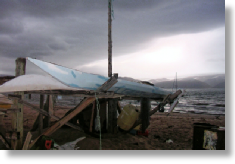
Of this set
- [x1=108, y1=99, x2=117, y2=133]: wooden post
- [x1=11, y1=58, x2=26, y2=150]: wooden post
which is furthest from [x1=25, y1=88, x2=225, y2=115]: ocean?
[x1=11, y1=58, x2=26, y2=150]: wooden post

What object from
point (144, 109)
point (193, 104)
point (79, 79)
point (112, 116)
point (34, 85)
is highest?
point (79, 79)

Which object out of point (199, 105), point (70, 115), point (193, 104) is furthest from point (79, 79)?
point (193, 104)

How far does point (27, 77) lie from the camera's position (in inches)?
184

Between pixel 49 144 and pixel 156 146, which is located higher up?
pixel 49 144

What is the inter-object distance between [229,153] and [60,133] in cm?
610

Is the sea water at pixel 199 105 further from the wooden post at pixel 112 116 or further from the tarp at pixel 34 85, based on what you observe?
the tarp at pixel 34 85

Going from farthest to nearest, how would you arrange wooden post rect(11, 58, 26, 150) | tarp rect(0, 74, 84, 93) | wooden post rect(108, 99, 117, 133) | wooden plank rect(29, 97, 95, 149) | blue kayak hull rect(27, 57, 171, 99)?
wooden post rect(108, 99, 117, 133) < wooden post rect(11, 58, 26, 150) < wooden plank rect(29, 97, 95, 149) < blue kayak hull rect(27, 57, 171, 99) < tarp rect(0, 74, 84, 93)

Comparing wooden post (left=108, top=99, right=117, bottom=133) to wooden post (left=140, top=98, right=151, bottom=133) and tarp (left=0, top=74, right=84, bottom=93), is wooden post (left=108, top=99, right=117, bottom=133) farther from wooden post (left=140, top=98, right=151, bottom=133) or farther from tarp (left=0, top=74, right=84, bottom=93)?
tarp (left=0, top=74, right=84, bottom=93)

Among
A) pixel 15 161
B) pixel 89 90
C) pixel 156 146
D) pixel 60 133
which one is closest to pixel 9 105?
pixel 60 133

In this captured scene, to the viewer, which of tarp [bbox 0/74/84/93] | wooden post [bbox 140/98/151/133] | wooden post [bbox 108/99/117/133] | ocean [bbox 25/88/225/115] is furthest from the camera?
ocean [bbox 25/88/225/115]

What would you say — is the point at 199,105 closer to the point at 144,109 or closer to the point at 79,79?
the point at 144,109

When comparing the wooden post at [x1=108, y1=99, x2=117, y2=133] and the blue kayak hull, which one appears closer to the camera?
the blue kayak hull

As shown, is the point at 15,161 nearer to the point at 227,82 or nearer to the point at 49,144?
the point at 49,144

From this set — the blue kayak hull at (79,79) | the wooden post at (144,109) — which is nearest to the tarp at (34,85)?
the blue kayak hull at (79,79)
